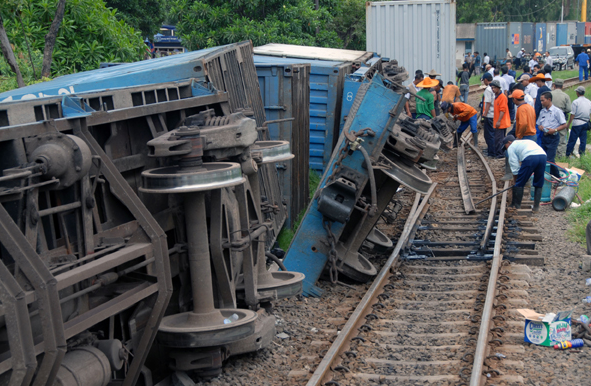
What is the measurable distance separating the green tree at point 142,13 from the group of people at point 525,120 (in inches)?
550

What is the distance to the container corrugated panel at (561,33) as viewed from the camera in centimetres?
5456

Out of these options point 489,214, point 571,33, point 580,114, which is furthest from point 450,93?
point 571,33

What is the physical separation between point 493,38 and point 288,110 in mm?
44628

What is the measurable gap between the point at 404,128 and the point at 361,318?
108 inches

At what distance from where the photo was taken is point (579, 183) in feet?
40.6

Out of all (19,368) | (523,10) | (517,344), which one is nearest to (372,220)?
(517,344)

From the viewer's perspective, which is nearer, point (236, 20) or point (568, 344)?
point (568, 344)

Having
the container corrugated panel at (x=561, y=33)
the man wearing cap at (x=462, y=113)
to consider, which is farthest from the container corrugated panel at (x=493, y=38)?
the man wearing cap at (x=462, y=113)

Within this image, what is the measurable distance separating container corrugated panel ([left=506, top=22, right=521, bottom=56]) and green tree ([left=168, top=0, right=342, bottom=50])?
35.4 m

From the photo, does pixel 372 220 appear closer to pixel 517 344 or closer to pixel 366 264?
pixel 366 264

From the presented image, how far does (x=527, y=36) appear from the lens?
5234 cm

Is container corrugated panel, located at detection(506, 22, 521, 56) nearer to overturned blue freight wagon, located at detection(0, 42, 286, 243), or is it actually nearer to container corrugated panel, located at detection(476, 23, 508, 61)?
container corrugated panel, located at detection(476, 23, 508, 61)

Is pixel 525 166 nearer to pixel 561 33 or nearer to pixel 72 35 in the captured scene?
pixel 72 35

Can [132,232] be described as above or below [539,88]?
above
